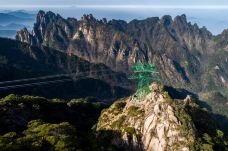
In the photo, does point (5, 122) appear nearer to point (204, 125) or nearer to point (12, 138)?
point (12, 138)

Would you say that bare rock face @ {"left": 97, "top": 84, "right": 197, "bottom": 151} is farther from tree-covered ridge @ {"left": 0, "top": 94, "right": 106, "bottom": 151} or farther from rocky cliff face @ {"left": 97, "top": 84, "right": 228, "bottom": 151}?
tree-covered ridge @ {"left": 0, "top": 94, "right": 106, "bottom": 151}

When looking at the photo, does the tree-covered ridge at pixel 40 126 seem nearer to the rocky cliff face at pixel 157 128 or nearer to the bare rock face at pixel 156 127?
the rocky cliff face at pixel 157 128

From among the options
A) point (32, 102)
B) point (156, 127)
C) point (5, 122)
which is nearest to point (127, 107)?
point (156, 127)

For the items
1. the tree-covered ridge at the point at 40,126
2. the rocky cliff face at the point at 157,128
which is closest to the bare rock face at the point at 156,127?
the rocky cliff face at the point at 157,128

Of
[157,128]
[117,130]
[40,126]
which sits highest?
[40,126]

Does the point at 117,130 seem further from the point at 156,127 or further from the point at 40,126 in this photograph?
the point at 40,126

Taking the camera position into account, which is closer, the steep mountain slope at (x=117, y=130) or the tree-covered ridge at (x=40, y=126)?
the tree-covered ridge at (x=40, y=126)

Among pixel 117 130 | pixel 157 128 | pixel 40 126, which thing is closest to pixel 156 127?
pixel 157 128
